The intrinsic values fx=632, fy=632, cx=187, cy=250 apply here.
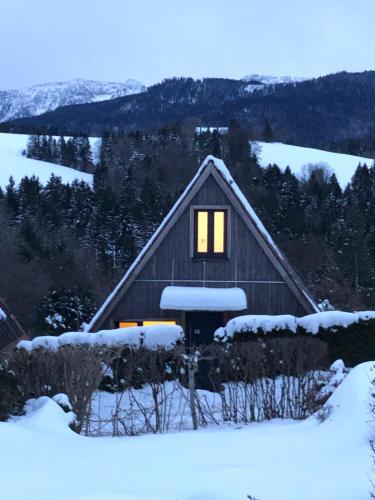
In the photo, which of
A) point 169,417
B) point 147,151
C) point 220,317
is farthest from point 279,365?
point 147,151

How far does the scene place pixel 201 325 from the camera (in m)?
18.2

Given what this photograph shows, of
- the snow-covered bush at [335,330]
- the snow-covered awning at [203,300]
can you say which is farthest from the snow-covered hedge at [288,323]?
the snow-covered awning at [203,300]

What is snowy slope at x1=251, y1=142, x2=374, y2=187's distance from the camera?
120312mm

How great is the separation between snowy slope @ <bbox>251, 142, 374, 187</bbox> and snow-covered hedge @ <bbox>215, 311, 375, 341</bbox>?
102 meters

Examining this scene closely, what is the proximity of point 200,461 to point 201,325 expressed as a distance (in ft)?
37.9

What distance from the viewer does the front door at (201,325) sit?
18141 mm

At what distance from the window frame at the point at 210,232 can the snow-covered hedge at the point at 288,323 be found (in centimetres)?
358

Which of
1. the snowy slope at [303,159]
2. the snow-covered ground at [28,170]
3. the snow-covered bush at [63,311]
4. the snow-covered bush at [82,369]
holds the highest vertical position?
the snowy slope at [303,159]

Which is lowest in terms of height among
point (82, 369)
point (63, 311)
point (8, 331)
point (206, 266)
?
point (63, 311)

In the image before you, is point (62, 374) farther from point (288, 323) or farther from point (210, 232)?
point (210, 232)

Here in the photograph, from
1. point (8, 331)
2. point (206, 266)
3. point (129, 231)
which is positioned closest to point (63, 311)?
point (8, 331)

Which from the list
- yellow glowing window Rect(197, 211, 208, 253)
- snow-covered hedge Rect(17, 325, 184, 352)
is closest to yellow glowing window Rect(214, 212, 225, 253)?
yellow glowing window Rect(197, 211, 208, 253)

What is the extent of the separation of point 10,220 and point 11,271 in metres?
27.8

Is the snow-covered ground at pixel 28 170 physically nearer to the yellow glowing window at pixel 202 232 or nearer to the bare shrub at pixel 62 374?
the yellow glowing window at pixel 202 232
